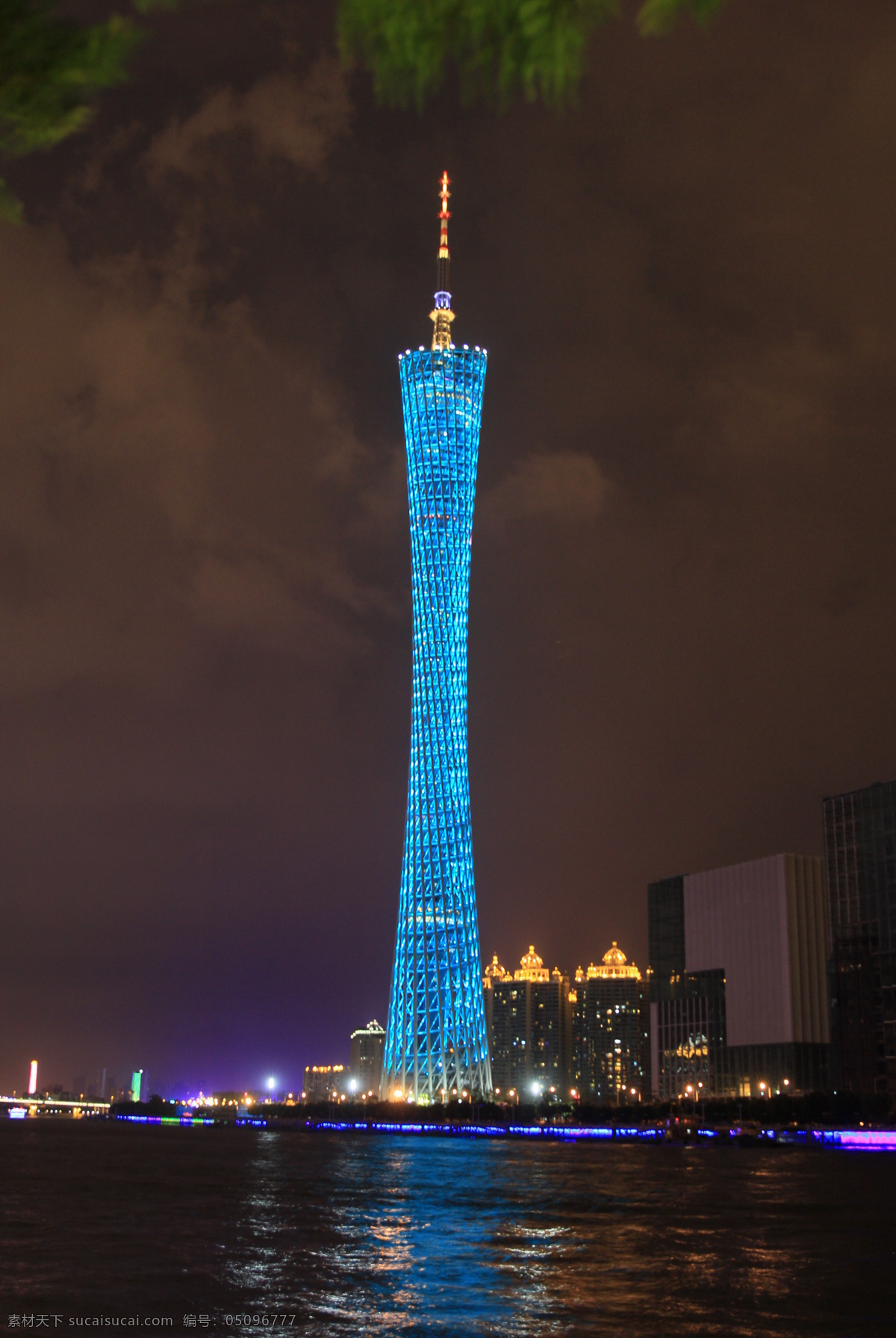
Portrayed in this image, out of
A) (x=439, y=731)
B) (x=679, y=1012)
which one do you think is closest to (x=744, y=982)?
(x=679, y=1012)

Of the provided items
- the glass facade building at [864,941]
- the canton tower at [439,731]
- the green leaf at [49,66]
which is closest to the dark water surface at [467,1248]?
the green leaf at [49,66]

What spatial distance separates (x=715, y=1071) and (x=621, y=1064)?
99786 millimetres

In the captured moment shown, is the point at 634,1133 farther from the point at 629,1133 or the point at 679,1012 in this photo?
the point at 679,1012

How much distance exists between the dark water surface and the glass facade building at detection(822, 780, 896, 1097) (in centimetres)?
2481

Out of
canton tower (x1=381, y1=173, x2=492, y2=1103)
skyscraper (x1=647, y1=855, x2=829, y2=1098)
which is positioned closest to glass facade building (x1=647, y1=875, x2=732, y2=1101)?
skyscraper (x1=647, y1=855, x2=829, y2=1098)

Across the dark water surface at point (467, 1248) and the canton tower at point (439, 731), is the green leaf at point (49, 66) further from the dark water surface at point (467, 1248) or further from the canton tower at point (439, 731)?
the canton tower at point (439, 731)

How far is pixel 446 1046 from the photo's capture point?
78.8 metres

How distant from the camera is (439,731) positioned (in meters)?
73.2

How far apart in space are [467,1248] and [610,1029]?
164 m

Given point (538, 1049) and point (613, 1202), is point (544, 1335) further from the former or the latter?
point (538, 1049)

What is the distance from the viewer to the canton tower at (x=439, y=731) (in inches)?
2884

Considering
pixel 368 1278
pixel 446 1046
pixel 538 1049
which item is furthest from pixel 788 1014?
pixel 538 1049

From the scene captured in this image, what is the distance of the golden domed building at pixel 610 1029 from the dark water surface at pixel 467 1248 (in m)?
134

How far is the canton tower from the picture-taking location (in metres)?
73.2
